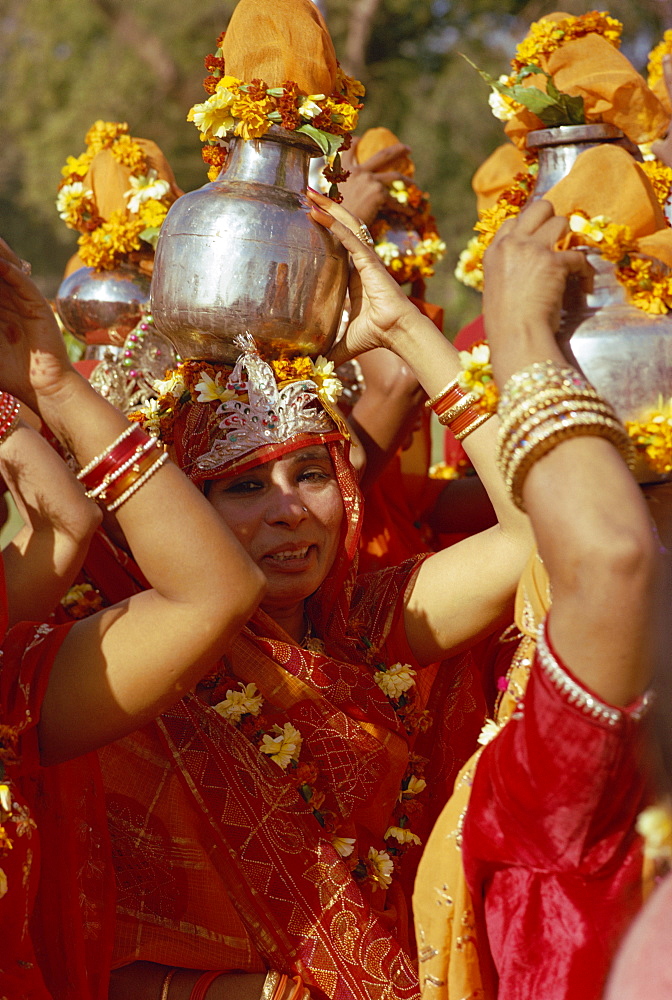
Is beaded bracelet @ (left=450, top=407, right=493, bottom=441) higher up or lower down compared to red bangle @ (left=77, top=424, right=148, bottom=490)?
lower down

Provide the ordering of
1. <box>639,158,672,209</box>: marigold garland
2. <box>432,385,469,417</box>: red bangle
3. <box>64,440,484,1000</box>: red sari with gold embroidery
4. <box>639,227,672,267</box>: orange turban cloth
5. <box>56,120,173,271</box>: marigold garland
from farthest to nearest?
<box>56,120,173,271</box>: marigold garland → <box>432,385,469,417</box>: red bangle → <box>64,440,484,1000</box>: red sari with gold embroidery → <box>639,158,672,209</box>: marigold garland → <box>639,227,672,267</box>: orange turban cloth

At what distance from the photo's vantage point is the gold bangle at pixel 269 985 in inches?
100

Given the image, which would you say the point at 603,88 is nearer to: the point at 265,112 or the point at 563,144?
the point at 563,144

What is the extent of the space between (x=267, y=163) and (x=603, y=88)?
86cm

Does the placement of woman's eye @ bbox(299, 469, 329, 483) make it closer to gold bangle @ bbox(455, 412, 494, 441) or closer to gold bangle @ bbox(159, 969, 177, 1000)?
gold bangle @ bbox(455, 412, 494, 441)

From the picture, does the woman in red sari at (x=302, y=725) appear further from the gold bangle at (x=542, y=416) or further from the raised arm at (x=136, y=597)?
→ the gold bangle at (x=542, y=416)

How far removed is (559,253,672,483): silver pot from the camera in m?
1.96

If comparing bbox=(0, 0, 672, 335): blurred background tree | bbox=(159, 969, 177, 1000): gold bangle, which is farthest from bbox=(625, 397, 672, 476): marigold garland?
bbox=(0, 0, 672, 335): blurred background tree

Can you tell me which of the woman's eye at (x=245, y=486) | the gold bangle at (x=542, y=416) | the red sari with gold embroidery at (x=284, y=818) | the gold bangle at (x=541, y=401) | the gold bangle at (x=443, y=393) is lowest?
the red sari with gold embroidery at (x=284, y=818)

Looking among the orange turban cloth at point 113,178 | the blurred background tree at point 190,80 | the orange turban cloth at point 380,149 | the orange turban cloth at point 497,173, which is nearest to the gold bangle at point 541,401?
the orange turban cloth at point 113,178

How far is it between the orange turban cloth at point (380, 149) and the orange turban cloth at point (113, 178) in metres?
0.85

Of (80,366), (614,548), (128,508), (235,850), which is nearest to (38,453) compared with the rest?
(128,508)

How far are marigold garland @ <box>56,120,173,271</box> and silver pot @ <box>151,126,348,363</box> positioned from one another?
1552mm

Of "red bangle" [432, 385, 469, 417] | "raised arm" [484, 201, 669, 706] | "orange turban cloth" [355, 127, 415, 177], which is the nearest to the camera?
"raised arm" [484, 201, 669, 706]
